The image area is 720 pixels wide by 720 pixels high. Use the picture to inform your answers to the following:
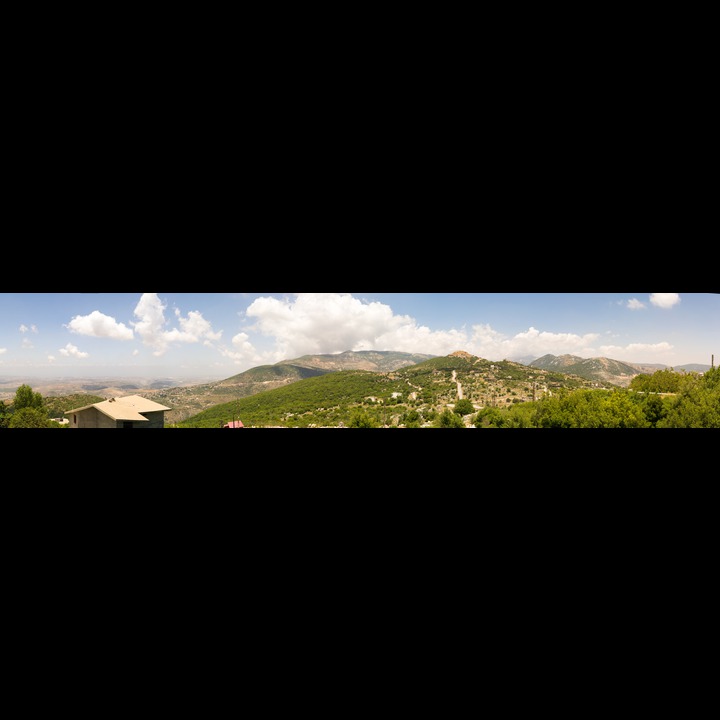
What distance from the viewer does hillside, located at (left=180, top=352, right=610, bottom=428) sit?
55.1 ft

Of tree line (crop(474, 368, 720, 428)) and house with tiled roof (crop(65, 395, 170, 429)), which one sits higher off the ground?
house with tiled roof (crop(65, 395, 170, 429))

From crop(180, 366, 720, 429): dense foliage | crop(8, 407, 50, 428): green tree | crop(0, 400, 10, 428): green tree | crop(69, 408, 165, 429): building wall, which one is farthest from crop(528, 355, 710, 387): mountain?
crop(0, 400, 10, 428): green tree

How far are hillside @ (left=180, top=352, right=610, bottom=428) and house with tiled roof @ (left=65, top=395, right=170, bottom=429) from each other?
774 cm

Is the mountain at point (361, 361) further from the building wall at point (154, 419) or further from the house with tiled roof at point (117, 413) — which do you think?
the house with tiled roof at point (117, 413)

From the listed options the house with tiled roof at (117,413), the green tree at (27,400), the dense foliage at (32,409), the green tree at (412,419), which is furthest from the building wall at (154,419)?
the green tree at (412,419)

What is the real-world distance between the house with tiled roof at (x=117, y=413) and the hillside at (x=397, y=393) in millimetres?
7735

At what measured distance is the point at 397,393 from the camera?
19.6 m

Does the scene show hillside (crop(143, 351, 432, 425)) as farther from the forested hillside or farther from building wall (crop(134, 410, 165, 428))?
building wall (crop(134, 410, 165, 428))

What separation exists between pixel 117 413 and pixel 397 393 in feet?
46.7
